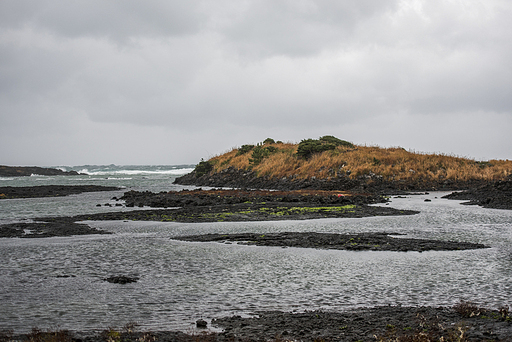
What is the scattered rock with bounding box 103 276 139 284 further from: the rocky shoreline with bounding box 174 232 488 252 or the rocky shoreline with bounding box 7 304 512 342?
the rocky shoreline with bounding box 174 232 488 252

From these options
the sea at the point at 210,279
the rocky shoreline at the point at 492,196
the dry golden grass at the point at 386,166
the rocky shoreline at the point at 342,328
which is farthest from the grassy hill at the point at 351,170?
the rocky shoreline at the point at 342,328

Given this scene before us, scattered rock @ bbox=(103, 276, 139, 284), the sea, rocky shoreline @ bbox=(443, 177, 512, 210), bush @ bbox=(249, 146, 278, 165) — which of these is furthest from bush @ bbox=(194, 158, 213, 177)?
scattered rock @ bbox=(103, 276, 139, 284)

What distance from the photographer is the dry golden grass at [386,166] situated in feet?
153

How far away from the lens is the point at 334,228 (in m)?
18.9

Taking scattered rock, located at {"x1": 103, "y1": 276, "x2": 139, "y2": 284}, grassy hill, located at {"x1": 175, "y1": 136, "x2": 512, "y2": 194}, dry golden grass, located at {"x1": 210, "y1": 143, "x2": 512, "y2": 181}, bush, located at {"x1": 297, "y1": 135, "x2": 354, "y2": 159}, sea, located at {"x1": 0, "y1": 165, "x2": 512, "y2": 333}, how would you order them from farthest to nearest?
bush, located at {"x1": 297, "y1": 135, "x2": 354, "y2": 159} < dry golden grass, located at {"x1": 210, "y1": 143, "x2": 512, "y2": 181} < grassy hill, located at {"x1": 175, "y1": 136, "x2": 512, "y2": 194} < scattered rock, located at {"x1": 103, "y1": 276, "x2": 139, "y2": 284} < sea, located at {"x1": 0, "y1": 165, "x2": 512, "y2": 333}

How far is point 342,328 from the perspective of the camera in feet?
22.1

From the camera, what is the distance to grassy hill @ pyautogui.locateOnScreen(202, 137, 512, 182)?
46781 mm

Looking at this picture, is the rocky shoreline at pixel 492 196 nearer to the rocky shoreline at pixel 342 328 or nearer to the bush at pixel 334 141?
the rocky shoreline at pixel 342 328

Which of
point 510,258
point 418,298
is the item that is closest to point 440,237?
point 510,258

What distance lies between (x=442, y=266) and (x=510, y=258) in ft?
7.90

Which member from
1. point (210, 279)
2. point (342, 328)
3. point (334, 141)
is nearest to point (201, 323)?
point (342, 328)

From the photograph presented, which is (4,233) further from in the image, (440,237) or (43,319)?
(440,237)

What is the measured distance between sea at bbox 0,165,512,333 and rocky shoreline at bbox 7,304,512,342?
15.0 inches

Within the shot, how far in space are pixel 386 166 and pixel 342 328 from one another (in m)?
44.5
